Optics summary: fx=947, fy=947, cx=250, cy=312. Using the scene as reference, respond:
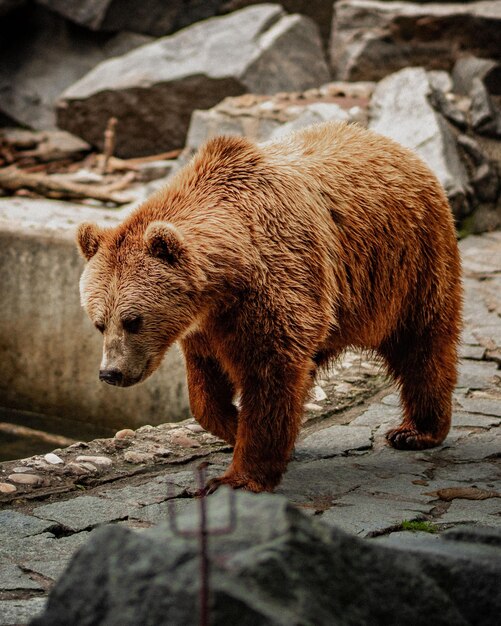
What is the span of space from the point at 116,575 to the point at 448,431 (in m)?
3.12

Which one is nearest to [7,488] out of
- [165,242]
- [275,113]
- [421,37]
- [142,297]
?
[142,297]

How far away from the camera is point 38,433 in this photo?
290 inches

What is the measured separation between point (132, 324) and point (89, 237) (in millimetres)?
447

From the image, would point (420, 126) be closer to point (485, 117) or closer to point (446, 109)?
point (446, 109)

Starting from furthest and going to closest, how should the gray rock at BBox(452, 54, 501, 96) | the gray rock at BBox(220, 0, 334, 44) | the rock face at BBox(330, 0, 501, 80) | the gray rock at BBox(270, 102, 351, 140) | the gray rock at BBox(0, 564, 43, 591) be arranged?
the gray rock at BBox(220, 0, 334, 44) → the rock face at BBox(330, 0, 501, 80) → the gray rock at BBox(452, 54, 501, 96) → the gray rock at BBox(270, 102, 351, 140) → the gray rock at BBox(0, 564, 43, 591)

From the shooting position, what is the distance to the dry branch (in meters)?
9.19

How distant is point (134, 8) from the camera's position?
1358 centimetres

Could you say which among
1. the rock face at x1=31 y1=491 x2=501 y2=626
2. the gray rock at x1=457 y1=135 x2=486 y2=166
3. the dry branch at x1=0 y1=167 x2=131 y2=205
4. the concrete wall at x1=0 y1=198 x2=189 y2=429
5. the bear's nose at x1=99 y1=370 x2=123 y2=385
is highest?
the gray rock at x1=457 y1=135 x2=486 y2=166

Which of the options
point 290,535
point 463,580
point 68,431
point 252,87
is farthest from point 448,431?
point 252,87

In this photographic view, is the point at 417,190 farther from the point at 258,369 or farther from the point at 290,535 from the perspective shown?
the point at 290,535

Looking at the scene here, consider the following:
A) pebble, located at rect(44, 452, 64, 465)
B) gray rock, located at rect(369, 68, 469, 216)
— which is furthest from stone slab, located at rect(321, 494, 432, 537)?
gray rock, located at rect(369, 68, 469, 216)

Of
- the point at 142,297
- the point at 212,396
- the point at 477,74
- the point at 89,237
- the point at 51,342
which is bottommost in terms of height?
the point at 51,342

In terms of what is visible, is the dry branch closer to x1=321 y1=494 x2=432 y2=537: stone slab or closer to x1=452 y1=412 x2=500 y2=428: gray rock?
x1=452 y1=412 x2=500 y2=428: gray rock

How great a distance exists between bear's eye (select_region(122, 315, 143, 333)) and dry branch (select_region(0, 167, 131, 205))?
577 cm
